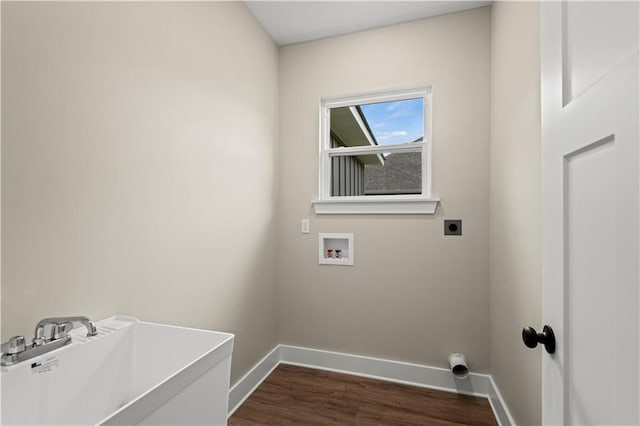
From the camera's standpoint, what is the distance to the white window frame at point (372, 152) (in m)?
2.19

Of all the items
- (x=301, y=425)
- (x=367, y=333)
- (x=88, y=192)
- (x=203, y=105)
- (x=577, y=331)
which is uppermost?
(x=203, y=105)

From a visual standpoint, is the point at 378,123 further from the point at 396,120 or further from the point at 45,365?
the point at 45,365

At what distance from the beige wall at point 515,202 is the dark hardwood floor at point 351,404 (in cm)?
31

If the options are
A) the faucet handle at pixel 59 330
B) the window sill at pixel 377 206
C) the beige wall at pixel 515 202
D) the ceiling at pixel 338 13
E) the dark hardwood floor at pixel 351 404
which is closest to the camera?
the faucet handle at pixel 59 330

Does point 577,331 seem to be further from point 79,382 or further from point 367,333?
point 367,333

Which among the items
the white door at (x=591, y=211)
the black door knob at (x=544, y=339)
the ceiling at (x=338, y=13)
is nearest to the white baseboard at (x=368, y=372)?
the black door knob at (x=544, y=339)

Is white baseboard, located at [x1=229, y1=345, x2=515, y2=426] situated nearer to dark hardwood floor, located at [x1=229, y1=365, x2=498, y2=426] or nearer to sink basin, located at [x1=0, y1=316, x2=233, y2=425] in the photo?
dark hardwood floor, located at [x1=229, y1=365, x2=498, y2=426]

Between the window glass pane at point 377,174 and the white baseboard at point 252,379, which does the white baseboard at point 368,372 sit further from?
the window glass pane at point 377,174

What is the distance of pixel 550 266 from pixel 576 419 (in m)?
0.35

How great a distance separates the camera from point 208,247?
1708mm

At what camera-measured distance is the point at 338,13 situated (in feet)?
6.95

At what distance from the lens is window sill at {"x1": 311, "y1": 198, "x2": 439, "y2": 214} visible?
7.07 ft

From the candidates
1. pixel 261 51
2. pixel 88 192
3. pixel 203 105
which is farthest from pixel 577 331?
pixel 261 51

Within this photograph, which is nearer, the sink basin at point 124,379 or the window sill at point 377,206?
the sink basin at point 124,379
